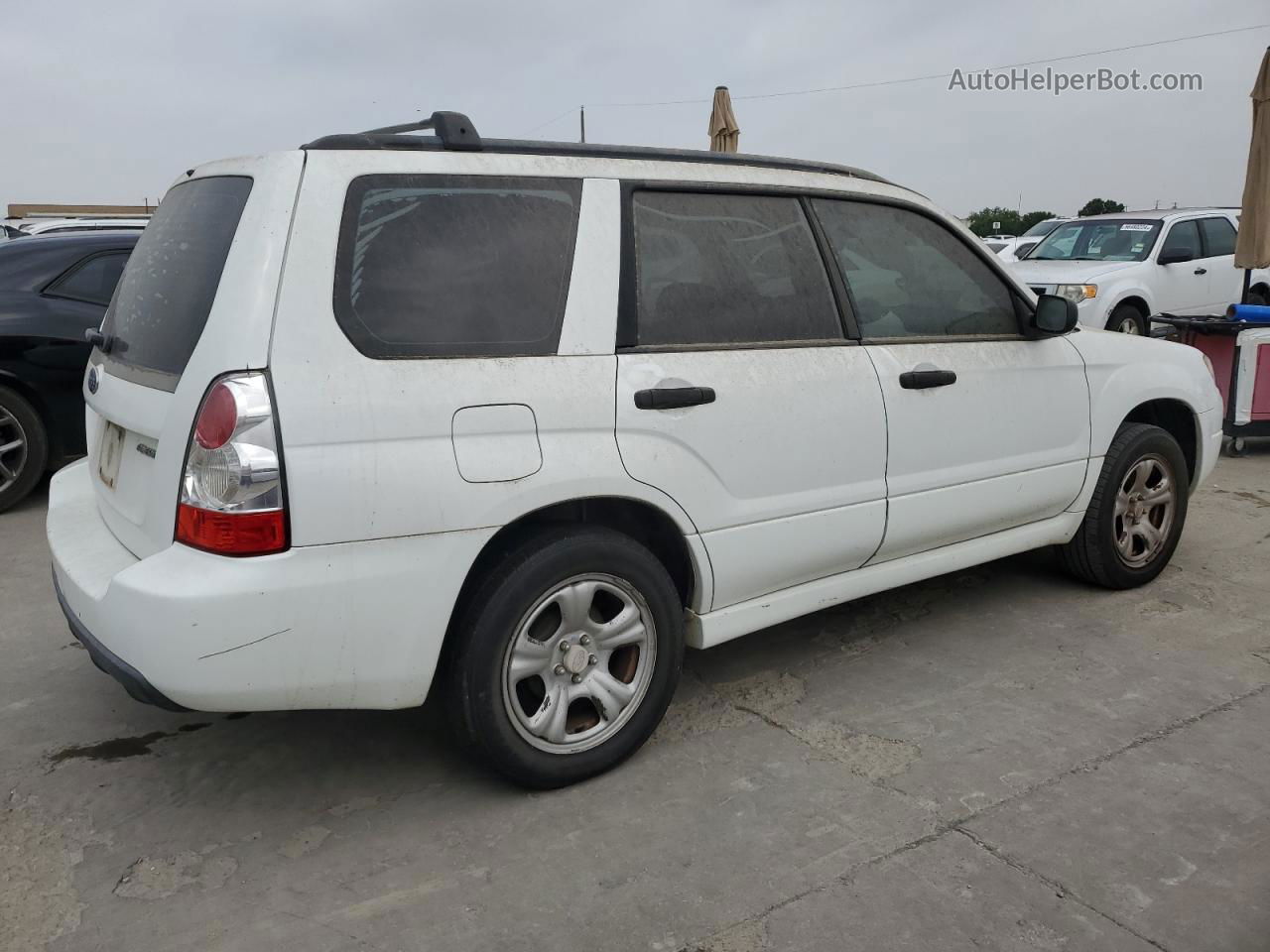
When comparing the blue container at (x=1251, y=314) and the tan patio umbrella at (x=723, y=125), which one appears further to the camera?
the tan patio umbrella at (x=723, y=125)

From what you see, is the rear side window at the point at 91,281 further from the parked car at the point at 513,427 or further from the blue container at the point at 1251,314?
the blue container at the point at 1251,314

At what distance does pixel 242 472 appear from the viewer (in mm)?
2451

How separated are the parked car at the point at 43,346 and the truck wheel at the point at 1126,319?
872cm

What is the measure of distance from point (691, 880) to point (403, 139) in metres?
2.00

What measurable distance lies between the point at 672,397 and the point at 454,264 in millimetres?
701

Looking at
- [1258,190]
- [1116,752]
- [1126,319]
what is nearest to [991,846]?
[1116,752]

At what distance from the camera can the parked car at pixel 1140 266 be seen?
10289 mm

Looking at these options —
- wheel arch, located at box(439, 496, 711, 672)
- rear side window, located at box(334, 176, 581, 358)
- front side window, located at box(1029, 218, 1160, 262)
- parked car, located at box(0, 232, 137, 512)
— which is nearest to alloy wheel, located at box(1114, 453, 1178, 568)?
wheel arch, located at box(439, 496, 711, 672)

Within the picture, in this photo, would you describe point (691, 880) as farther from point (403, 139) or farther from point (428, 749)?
point (403, 139)

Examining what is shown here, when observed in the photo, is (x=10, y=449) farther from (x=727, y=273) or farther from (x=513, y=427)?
(x=727, y=273)

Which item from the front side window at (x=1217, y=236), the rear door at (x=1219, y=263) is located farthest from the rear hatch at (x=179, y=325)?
the front side window at (x=1217, y=236)

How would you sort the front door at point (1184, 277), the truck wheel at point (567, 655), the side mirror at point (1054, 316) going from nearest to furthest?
the truck wheel at point (567, 655), the side mirror at point (1054, 316), the front door at point (1184, 277)

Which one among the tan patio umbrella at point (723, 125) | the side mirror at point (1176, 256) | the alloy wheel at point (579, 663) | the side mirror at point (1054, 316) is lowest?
the alloy wheel at point (579, 663)

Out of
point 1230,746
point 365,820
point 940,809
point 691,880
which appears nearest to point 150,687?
point 365,820
